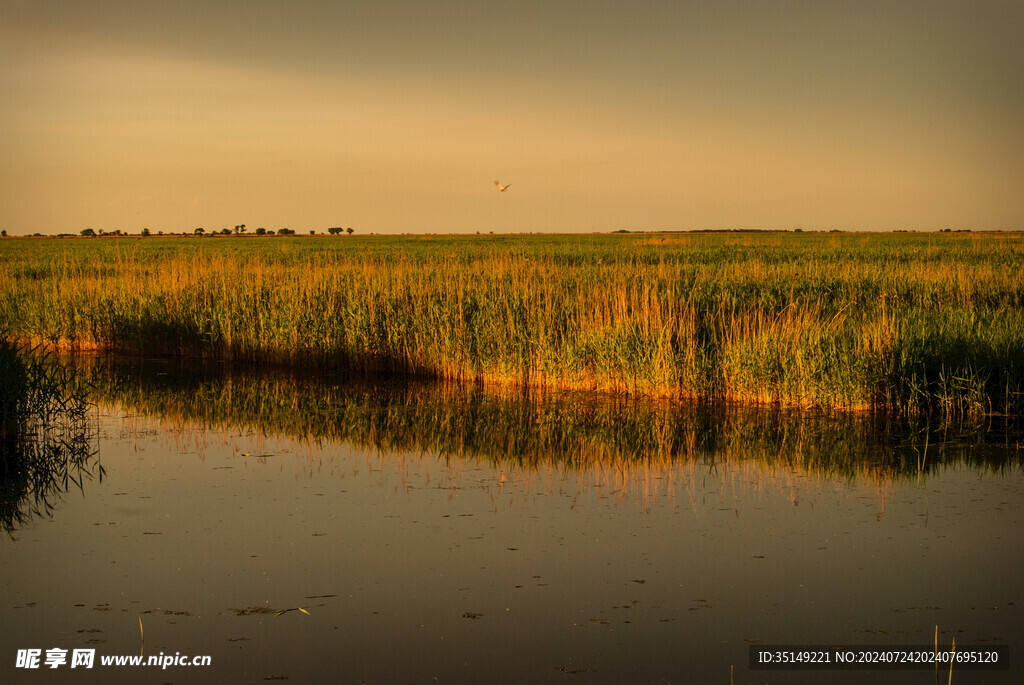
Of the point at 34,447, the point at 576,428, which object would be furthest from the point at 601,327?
the point at 34,447

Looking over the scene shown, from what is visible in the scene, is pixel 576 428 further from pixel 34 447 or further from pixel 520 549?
pixel 34 447

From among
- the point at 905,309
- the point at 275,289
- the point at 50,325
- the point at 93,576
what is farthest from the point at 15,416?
the point at 905,309

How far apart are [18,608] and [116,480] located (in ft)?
8.84

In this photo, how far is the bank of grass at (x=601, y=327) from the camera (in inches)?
379

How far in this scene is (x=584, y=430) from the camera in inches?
357

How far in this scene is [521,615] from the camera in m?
4.80

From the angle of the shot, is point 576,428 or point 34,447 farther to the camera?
point 576,428

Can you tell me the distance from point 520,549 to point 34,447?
16.4ft

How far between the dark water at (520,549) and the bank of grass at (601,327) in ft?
2.33

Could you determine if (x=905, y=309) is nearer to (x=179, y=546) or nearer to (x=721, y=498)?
(x=721, y=498)

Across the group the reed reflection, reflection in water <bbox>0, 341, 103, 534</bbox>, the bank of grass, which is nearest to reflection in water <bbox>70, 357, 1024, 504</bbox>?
the reed reflection

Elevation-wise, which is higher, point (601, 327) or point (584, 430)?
point (601, 327)

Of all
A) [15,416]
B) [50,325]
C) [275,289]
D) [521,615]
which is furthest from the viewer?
[50,325]

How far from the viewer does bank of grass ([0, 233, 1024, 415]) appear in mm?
9625
